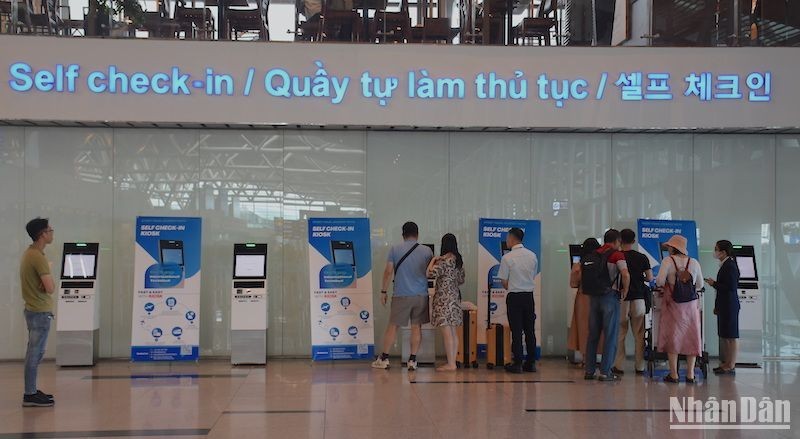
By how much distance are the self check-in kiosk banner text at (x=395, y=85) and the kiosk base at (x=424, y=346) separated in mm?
2305

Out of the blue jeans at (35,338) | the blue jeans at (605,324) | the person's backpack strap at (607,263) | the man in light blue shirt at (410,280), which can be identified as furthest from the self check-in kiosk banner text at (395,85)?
the blue jeans at (35,338)

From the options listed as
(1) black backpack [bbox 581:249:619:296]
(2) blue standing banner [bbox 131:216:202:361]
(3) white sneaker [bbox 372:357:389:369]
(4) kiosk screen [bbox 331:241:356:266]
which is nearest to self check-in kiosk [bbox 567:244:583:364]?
(1) black backpack [bbox 581:249:619:296]

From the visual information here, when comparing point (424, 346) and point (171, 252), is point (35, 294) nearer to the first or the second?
point (171, 252)

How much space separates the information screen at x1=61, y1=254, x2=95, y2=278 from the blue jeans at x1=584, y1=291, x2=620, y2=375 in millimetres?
5117

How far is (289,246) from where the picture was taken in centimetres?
979

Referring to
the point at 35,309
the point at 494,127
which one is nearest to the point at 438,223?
the point at 494,127

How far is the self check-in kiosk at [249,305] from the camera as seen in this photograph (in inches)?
353

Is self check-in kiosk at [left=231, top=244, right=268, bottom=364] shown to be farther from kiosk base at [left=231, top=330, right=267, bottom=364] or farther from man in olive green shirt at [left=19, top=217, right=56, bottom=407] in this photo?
man in olive green shirt at [left=19, top=217, right=56, bottom=407]

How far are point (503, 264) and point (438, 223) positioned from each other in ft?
5.19

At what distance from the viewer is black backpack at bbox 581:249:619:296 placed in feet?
25.9

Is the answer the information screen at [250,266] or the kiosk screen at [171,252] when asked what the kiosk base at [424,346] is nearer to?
the information screen at [250,266]

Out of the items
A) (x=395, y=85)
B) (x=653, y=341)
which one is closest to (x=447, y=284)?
(x=653, y=341)

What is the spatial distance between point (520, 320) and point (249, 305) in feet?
9.31

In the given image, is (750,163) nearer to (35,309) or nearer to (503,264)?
(503,264)
